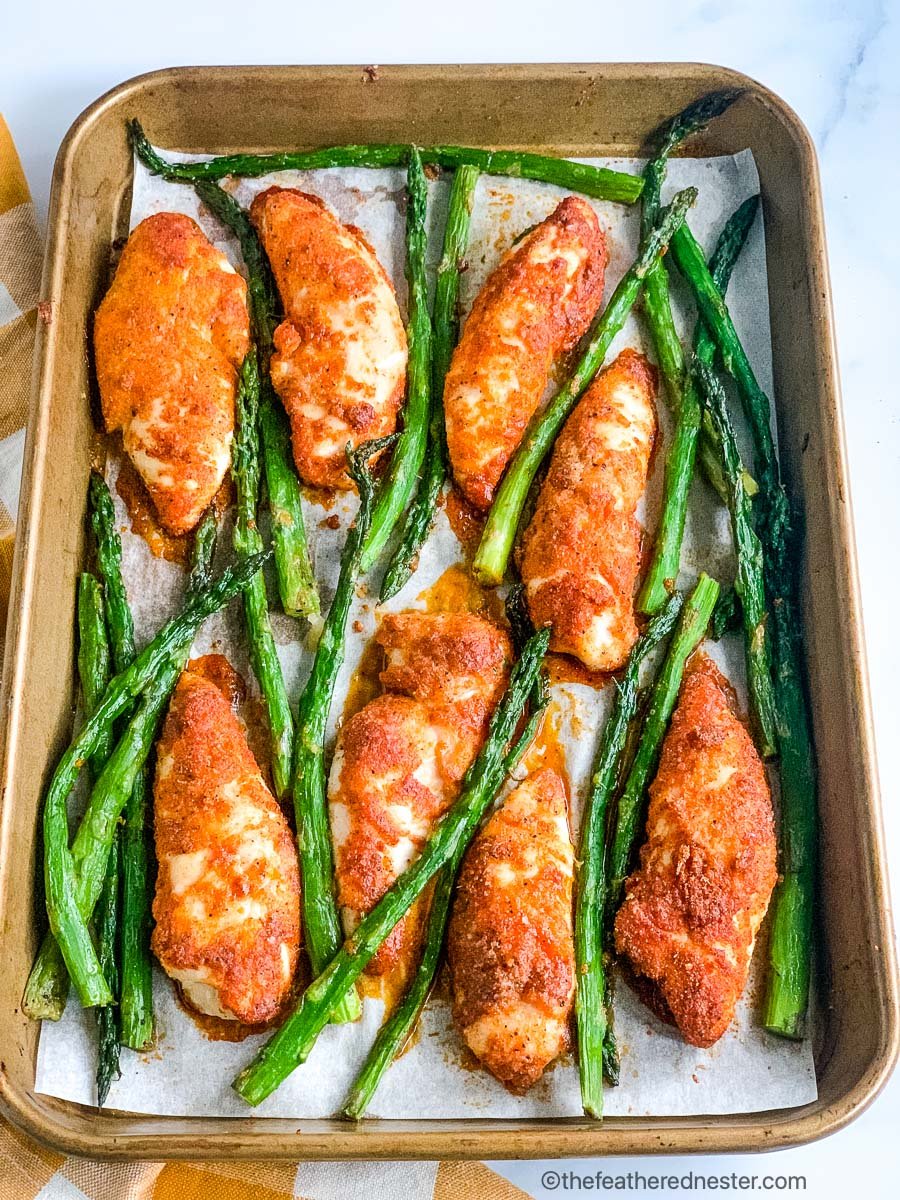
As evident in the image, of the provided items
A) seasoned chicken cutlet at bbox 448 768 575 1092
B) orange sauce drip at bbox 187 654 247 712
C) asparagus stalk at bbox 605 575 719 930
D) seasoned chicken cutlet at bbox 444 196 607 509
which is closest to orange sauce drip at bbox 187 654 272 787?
orange sauce drip at bbox 187 654 247 712

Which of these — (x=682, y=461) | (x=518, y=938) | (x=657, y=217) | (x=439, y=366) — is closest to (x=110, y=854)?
(x=518, y=938)

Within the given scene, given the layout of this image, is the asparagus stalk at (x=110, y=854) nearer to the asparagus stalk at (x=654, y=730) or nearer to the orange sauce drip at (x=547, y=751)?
the orange sauce drip at (x=547, y=751)

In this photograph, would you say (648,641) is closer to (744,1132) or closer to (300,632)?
(300,632)

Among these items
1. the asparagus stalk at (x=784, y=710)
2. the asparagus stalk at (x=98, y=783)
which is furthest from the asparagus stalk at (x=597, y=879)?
the asparagus stalk at (x=98, y=783)

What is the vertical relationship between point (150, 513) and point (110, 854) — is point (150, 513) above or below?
above

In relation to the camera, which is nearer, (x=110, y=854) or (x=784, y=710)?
(x=110, y=854)

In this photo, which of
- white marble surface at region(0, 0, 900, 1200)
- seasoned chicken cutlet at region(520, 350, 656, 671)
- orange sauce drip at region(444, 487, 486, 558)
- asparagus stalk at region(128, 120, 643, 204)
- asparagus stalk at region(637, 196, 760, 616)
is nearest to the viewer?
seasoned chicken cutlet at region(520, 350, 656, 671)

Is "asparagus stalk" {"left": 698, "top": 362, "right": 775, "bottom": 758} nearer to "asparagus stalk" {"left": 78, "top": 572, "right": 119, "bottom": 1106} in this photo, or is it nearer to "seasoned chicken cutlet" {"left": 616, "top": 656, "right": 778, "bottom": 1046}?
"seasoned chicken cutlet" {"left": 616, "top": 656, "right": 778, "bottom": 1046}

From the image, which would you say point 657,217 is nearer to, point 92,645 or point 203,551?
point 203,551
